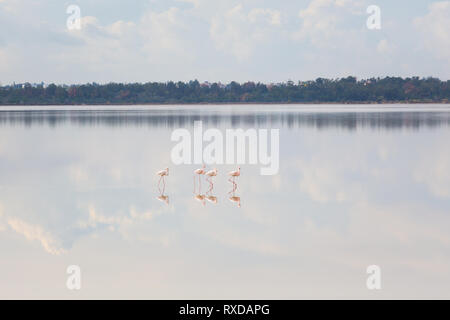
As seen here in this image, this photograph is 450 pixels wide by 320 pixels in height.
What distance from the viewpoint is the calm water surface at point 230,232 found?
20.2 ft

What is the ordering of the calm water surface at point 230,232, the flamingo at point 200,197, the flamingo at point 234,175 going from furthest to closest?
the flamingo at point 234,175
the flamingo at point 200,197
the calm water surface at point 230,232

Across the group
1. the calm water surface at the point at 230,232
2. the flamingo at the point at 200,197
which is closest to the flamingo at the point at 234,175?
the calm water surface at the point at 230,232

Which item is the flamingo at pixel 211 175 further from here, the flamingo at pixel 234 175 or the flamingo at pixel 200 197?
the flamingo at pixel 200 197

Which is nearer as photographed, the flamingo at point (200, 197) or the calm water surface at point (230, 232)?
the calm water surface at point (230, 232)

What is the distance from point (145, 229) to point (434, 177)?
21.5 feet

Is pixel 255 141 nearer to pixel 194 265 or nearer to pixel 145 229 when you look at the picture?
pixel 145 229

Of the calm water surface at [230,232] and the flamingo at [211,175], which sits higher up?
the flamingo at [211,175]

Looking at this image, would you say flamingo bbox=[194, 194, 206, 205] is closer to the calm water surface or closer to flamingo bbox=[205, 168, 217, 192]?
the calm water surface

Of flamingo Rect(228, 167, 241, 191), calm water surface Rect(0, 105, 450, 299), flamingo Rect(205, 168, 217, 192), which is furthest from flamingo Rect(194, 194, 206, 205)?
flamingo Rect(228, 167, 241, 191)

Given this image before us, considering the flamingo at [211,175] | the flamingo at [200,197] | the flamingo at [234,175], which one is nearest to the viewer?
the flamingo at [200,197]

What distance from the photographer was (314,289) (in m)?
6.01

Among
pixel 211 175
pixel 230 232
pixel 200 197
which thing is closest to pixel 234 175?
pixel 211 175

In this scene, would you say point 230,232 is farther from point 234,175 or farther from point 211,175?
point 234,175

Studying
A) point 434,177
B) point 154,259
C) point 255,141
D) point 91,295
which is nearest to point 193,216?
point 154,259
